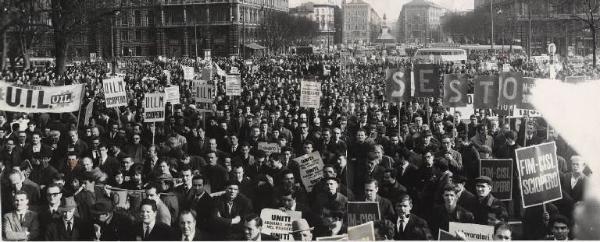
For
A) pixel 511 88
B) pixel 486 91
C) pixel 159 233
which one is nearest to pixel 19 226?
pixel 159 233

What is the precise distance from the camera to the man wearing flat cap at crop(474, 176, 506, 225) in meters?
7.18

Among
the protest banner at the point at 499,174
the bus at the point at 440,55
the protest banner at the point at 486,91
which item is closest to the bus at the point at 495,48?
the bus at the point at 440,55

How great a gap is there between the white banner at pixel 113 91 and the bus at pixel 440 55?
7.08m

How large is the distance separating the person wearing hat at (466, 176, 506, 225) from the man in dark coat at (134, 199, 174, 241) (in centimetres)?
335

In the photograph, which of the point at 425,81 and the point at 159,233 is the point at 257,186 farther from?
the point at 425,81

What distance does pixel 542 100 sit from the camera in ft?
32.6

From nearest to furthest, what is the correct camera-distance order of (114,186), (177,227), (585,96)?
(177,227) → (114,186) → (585,96)

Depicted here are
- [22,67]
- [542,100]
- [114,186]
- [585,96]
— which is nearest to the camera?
[114,186]

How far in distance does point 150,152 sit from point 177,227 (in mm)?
2525

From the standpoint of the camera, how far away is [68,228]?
723 centimetres

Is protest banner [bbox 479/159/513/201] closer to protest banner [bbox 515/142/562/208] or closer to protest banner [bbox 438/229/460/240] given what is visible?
protest banner [bbox 515/142/562/208]

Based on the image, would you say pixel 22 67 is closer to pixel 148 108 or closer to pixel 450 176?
pixel 148 108

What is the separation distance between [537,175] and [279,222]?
9.77ft

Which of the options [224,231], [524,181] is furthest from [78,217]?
[524,181]
